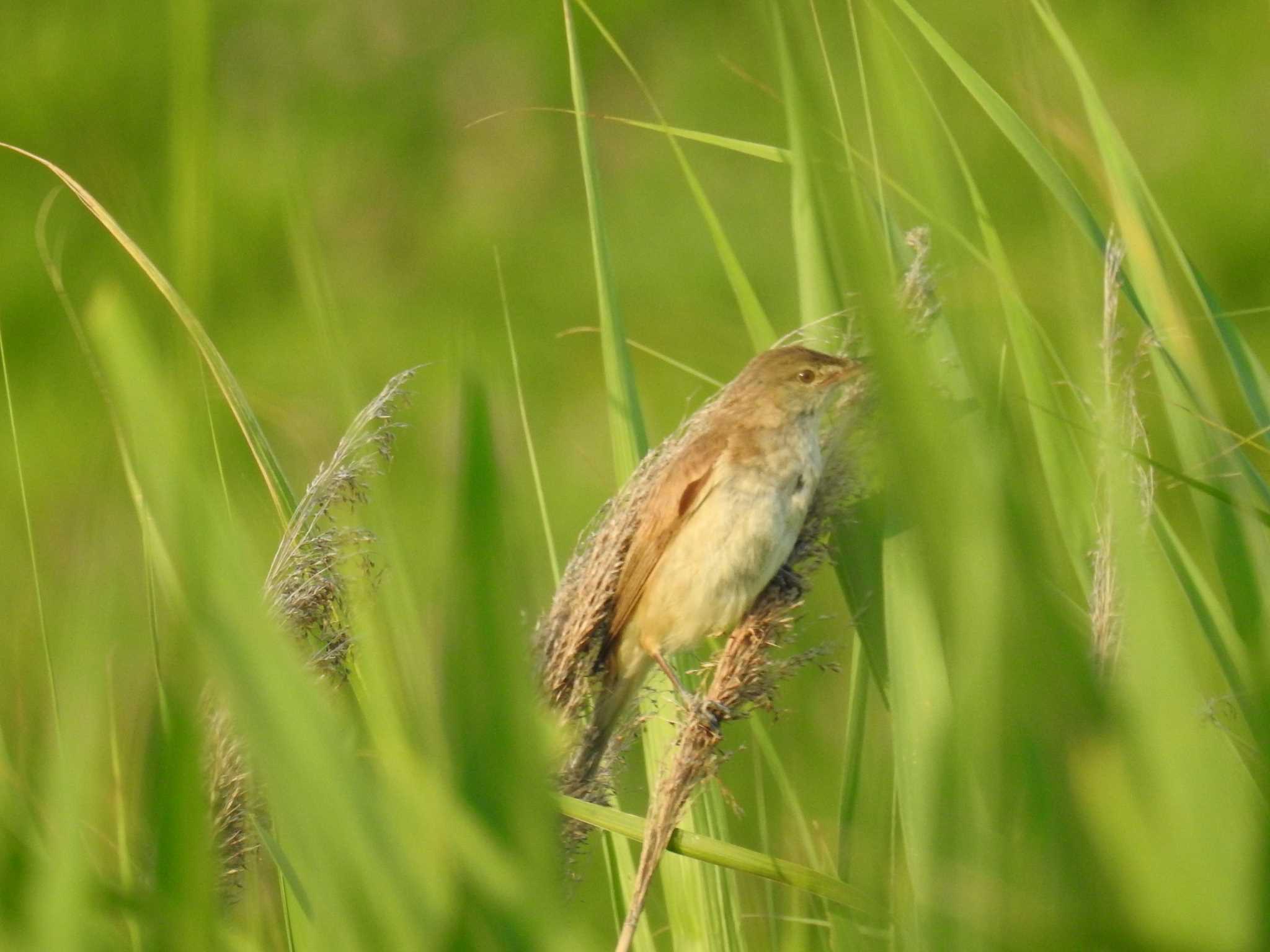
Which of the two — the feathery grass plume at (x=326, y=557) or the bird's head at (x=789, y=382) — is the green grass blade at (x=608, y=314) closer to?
the bird's head at (x=789, y=382)

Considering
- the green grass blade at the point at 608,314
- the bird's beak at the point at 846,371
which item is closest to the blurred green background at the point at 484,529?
the green grass blade at the point at 608,314

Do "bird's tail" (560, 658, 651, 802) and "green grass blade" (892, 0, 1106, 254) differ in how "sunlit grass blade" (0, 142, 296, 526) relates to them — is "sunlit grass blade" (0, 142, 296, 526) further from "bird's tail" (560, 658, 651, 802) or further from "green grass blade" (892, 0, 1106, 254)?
"green grass blade" (892, 0, 1106, 254)

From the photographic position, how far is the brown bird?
2.94 m

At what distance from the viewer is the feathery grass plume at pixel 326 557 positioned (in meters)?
1.94

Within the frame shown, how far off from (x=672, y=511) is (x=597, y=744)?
34.6 inches

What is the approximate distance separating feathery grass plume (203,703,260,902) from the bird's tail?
0.45m

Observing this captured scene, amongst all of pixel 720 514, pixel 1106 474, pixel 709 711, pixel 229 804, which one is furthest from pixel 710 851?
pixel 720 514

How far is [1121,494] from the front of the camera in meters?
1.12

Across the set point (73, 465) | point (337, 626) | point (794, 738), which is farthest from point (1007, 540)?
point (73, 465)

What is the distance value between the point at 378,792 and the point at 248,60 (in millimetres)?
8030

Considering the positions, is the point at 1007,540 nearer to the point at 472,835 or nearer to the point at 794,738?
the point at 472,835

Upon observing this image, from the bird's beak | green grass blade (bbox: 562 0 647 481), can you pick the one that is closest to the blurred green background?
green grass blade (bbox: 562 0 647 481)

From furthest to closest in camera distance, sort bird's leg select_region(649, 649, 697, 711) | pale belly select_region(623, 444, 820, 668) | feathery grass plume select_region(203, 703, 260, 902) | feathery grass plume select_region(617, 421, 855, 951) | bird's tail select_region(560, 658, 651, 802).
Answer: pale belly select_region(623, 444, 820, 668), bird's leg select_region(649, 649, 697, 711), bird's tail select_region(560, 658, 651, 802), feathery grass plume select_region(617, 421, 855, 951), feathery grass plume select_region(203, 703, 260, 902)

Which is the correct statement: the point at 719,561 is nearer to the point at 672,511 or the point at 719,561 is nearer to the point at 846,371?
the point at 672,511
